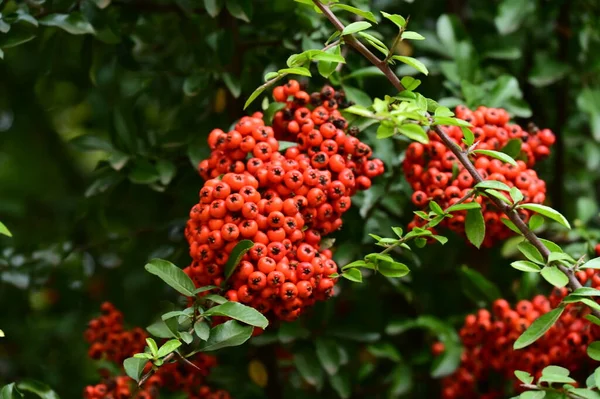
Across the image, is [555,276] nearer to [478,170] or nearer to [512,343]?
[478,170]

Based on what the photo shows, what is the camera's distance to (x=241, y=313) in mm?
1621

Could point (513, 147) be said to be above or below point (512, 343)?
above

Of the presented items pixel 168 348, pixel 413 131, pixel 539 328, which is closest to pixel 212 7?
pixel 413 131

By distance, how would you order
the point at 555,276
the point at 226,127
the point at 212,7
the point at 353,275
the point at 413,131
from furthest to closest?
the point at 226,127
the point at 212,7
the point at 353,275
the point at 555,276
the point at 413,131

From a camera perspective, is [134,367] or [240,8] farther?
[240,8]

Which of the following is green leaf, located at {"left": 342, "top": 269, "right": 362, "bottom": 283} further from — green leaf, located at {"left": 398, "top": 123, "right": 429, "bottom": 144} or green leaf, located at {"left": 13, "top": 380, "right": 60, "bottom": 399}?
green leaf, located at {"left": 13, "top": 380, "right": 60, "bottom": 399}

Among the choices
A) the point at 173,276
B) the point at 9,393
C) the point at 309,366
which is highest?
the point at 173,276

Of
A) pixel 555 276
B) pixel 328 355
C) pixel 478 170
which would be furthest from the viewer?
pixel 328 355

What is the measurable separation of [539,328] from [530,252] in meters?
0.16

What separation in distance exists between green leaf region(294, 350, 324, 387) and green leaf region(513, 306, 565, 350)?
0.69m

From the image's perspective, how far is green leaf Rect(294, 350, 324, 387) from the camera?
7.15 ft

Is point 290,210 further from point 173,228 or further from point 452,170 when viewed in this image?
point 173,228

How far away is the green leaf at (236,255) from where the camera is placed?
1616 mm

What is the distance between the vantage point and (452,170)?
75.3 inches
